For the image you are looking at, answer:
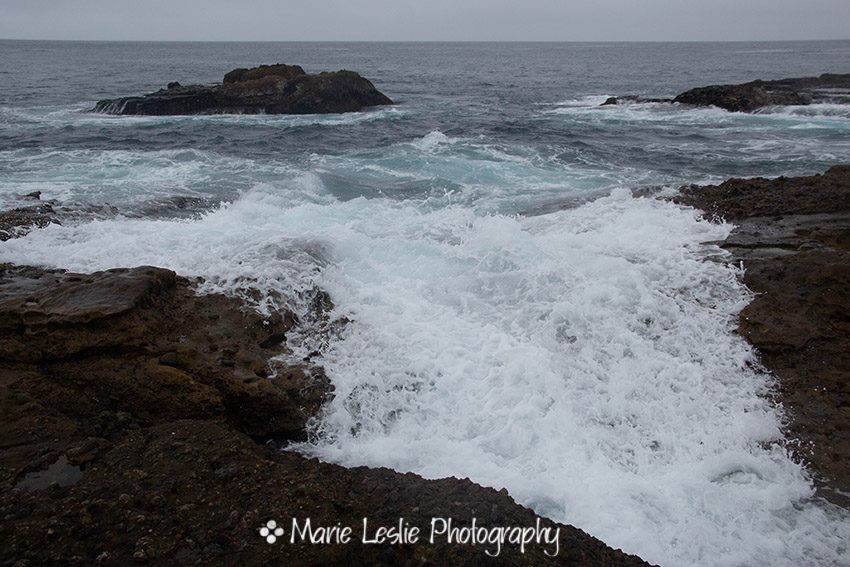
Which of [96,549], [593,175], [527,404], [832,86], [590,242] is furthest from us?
[832,86]

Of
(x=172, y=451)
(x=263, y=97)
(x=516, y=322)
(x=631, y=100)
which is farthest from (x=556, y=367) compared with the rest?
(x=631, y=100)

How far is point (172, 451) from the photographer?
4.22 meters

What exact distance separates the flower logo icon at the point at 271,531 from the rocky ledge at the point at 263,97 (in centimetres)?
2697

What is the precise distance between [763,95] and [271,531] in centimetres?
3200

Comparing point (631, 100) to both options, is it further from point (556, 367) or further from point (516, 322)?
point (556, 367)

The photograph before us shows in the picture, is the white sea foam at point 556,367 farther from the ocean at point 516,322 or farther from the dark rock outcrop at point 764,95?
the dark rock outcrop at point 764,95

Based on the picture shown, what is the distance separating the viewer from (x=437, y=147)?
742 inches

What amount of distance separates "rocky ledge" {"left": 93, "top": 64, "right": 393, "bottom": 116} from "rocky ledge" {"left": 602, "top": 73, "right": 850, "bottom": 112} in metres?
14.1

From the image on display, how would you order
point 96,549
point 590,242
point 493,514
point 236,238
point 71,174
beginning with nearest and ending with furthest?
1. point 96,549
2. point 493,514
3. point 236,238
4. point 590,242
5. point 71,174

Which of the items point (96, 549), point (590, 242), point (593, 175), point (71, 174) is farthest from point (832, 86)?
point (96, 549)

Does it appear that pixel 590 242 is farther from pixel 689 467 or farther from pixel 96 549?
pixel 96 549

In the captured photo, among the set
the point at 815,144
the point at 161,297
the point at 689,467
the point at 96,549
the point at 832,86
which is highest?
the point at 832,86

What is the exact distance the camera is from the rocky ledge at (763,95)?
2758cm

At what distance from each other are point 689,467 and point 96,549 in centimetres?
458
